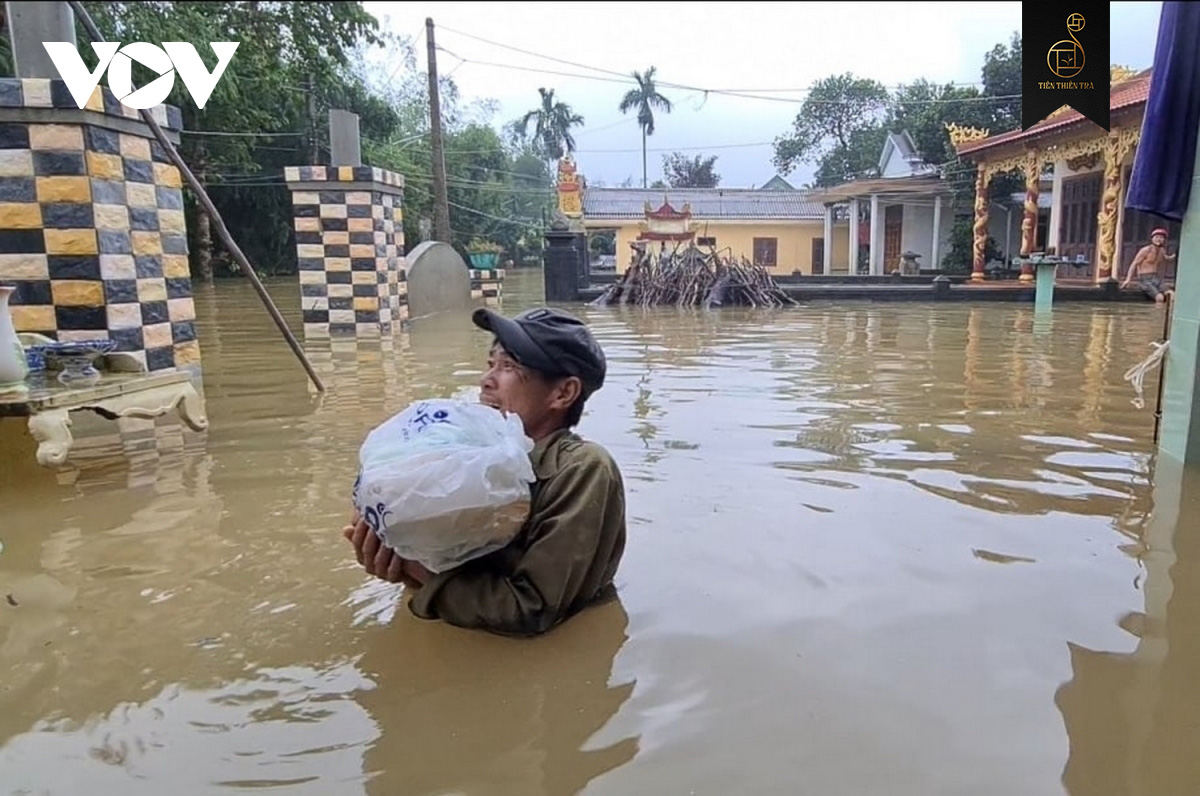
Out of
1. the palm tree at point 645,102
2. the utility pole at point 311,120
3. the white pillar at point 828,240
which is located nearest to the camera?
the utility pole at point 311,120

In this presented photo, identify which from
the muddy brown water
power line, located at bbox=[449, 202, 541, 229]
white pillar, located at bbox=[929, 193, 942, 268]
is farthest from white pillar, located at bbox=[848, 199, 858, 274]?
the muddy brown water

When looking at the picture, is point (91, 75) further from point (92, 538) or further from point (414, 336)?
point (414, 336)

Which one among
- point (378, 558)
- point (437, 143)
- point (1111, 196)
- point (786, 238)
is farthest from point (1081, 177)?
point (378, 558)

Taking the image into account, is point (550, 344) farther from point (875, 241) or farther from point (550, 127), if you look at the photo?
point (550, 127)

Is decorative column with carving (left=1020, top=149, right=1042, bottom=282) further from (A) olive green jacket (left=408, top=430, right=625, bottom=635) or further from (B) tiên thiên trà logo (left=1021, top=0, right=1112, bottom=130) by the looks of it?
(A) olive green jacket (left=408, top=430, right=625, bottom=635)

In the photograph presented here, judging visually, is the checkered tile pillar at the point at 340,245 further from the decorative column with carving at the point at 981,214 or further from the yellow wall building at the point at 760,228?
the yellow wall building at the point at 760,228

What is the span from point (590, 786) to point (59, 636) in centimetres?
160

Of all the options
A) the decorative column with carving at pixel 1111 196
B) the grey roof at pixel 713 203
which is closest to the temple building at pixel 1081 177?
the decorative column with carving at pixel 1111 196

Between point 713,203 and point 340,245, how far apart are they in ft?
82.9

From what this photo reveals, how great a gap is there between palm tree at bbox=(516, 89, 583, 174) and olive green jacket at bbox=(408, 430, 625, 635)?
52.5 metres

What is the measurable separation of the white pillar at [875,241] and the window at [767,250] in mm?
5103

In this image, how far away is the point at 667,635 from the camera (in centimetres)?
249

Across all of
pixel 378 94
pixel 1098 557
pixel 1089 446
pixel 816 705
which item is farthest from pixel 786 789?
pixel 378 94

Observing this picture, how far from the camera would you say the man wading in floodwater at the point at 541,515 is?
86.3 inches
